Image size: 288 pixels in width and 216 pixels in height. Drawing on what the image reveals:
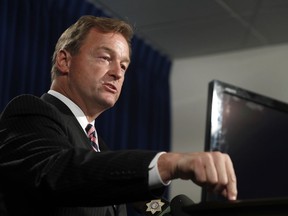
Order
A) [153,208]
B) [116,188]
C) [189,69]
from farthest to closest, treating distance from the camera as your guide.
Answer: [189,69] → [153,208] → [116,188]

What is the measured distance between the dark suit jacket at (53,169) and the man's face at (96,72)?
0.34 meters

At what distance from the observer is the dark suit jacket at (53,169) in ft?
2.67

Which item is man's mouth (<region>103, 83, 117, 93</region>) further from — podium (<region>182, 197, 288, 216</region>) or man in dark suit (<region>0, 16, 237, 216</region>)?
podium (<region>182, 197, 288, 216</region>)

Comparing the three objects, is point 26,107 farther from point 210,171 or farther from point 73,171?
point 210,171

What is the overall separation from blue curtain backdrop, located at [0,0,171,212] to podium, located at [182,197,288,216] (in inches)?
72.9

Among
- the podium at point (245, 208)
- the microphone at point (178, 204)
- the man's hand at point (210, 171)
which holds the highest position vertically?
the man's hand at point (210, 171)

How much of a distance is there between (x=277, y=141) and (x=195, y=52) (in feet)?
4.32

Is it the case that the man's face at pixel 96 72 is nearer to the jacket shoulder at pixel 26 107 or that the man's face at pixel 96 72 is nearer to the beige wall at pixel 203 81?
the jacket shoulder at pixel 26 107

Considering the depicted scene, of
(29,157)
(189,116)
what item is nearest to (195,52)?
(189,116)

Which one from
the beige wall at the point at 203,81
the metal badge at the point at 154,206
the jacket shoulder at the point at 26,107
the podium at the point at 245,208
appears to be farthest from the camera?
the beige wall at the point at 203,81

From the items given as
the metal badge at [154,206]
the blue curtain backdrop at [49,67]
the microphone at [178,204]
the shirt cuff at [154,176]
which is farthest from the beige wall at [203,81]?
the shirt cuff at [154,176]

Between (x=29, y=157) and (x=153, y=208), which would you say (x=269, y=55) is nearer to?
(x=153, y=208)

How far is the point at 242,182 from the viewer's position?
7.30 feet

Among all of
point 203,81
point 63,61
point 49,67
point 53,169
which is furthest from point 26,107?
point 203,81
